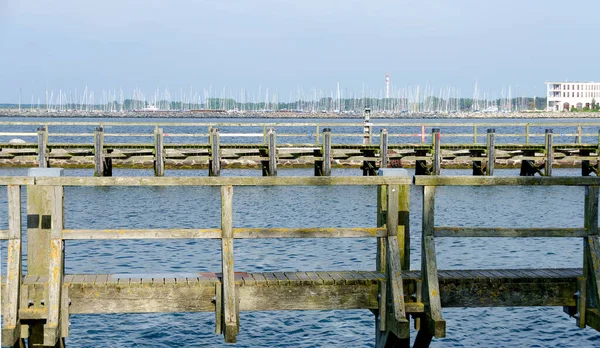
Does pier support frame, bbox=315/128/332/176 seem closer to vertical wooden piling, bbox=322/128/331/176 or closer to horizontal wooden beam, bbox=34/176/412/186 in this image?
vertical wooden piling, bbox=322/128/331/176

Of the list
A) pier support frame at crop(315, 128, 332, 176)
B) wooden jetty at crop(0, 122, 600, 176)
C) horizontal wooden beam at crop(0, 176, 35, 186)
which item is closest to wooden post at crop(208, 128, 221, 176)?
wooden jetty at crop(0, 122, 600, 176)

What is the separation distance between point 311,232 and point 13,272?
9.18 feet

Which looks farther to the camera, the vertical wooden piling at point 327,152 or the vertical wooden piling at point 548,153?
the vertical wooden piling at point 548,153

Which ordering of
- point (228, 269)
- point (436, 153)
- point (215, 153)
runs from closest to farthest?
point (228, 269) < point (215, 153) < point (436, 153)

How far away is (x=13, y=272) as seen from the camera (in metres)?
8.00

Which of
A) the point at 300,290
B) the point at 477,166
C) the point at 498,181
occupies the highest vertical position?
the point at 498,181

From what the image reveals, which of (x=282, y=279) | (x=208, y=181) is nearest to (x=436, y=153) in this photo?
(x=282, y=279)

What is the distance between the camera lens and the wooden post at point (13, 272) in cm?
792

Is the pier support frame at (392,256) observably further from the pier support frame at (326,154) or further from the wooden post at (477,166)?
the wooden post at (477,166)

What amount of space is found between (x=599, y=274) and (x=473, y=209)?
19.0 metres

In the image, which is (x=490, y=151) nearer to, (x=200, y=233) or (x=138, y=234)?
(x=200, y=233)

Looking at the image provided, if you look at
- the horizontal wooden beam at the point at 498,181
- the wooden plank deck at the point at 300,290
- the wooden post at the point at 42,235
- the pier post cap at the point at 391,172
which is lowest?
the wooden plank deck at the point at 300,290

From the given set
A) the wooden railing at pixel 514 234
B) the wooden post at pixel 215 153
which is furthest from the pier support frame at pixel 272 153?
the wooden railing at pixel 514 234

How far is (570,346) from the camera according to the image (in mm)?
11711
